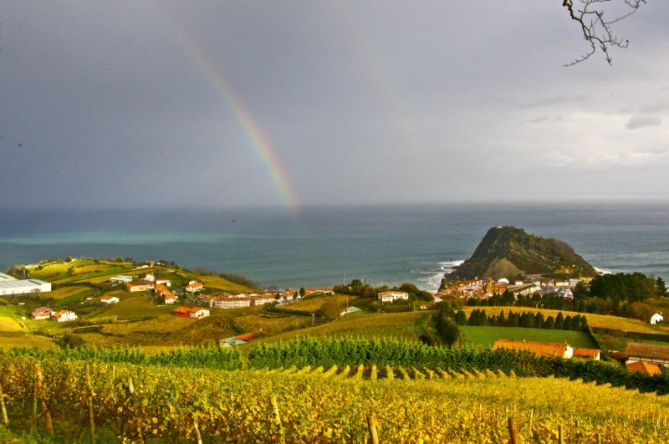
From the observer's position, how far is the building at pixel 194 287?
275ft

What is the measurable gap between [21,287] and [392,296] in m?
61.9

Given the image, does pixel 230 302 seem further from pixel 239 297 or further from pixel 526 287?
pixel 526 287

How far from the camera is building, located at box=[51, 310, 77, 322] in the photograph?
193 feet

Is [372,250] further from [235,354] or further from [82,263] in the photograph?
[235,354]

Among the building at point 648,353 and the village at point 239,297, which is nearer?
the building at point 648,353

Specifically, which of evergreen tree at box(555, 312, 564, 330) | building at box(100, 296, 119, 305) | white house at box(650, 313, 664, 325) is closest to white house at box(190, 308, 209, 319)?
building at box(100, 296, 119, 305)

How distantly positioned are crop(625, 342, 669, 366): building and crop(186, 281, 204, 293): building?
67.7 metres

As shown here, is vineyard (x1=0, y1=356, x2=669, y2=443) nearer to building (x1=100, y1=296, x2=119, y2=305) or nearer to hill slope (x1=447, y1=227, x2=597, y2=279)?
building (x1=100, y1=296, x2=119, y2=305)

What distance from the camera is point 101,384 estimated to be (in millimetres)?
9680

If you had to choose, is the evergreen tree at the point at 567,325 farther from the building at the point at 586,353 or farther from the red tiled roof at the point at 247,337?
the red tiled roof at the point at 247,337

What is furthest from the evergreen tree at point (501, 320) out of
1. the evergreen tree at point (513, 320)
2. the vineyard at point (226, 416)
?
the vineyard at point (226, 416)

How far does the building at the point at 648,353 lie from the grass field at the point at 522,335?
13.4ft

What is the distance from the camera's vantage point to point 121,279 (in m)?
84.6

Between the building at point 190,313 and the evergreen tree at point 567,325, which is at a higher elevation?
the evergreen tree at point 567,325
